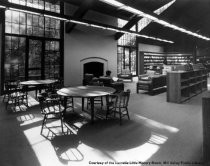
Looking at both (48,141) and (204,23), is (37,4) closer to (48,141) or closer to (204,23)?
(48,141)

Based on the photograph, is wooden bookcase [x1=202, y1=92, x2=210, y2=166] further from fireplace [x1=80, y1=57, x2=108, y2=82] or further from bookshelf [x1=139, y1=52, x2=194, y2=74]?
bookshelf [x1=139, y1=52, x2=194, y2=74]

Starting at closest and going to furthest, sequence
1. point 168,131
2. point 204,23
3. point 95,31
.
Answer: point 168,131 < point 95,31 < point 204,23

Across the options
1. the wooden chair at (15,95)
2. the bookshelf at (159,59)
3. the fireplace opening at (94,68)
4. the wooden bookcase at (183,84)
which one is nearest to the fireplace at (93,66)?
the fireplace opening at (94,68)

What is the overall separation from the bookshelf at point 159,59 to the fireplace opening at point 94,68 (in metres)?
4.43

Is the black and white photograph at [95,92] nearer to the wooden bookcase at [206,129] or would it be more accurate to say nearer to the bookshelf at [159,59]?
the wooden bookcase at [206,129]

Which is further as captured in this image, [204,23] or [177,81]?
[204,23]

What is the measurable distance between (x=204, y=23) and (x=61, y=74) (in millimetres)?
12960

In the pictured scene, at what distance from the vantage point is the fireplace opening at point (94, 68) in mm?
10626

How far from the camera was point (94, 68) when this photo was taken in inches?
435

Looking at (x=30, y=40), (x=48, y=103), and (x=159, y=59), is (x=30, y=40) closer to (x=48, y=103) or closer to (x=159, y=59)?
(x=48, y=103)

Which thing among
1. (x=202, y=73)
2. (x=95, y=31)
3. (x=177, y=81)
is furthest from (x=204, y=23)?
(x=177, y=81)

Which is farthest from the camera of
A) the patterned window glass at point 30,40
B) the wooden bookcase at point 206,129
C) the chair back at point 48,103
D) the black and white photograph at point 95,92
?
the patterned window glass at point 30,40

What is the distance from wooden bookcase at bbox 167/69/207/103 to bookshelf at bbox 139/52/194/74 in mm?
6591

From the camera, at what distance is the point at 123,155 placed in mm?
2648
